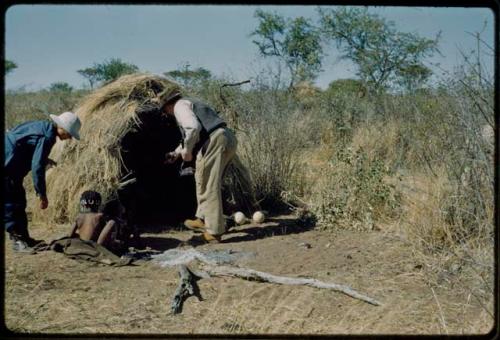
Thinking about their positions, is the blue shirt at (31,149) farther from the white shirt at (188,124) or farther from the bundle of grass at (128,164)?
the white shirt at (188,124)

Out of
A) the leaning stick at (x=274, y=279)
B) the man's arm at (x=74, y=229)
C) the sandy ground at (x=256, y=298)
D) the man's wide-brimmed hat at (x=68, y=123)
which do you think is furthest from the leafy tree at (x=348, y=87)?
the leaning stick at (x=274, y=279)

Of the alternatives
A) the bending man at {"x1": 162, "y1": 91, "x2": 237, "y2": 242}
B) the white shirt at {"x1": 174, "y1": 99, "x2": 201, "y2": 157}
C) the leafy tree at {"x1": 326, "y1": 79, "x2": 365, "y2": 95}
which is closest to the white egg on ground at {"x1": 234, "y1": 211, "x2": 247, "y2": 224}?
the bending man at {"x1": 162, "y1": 91, "x2": 237, "y2": 242}

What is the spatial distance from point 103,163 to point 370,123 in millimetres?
7473

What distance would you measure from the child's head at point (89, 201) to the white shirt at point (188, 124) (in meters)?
1.12

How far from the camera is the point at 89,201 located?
6.42 meters

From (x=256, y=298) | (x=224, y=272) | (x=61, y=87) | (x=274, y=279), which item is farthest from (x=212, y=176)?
(x=61, y=87)

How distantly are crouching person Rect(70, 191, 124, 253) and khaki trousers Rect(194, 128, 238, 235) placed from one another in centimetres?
113

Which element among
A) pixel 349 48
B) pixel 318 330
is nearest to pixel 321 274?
pixel 318 330

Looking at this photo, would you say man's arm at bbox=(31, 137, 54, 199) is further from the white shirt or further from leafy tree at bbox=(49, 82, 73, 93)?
leafy tree at bbox=(49, 82, 73, 93)

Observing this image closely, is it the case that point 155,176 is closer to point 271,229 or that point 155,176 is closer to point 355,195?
point 271,229

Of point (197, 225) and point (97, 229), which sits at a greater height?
point (97, 229)

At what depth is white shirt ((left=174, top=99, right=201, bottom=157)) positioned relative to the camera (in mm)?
6614

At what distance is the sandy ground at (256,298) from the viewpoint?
4285 mm

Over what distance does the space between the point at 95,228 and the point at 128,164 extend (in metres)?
1.58
